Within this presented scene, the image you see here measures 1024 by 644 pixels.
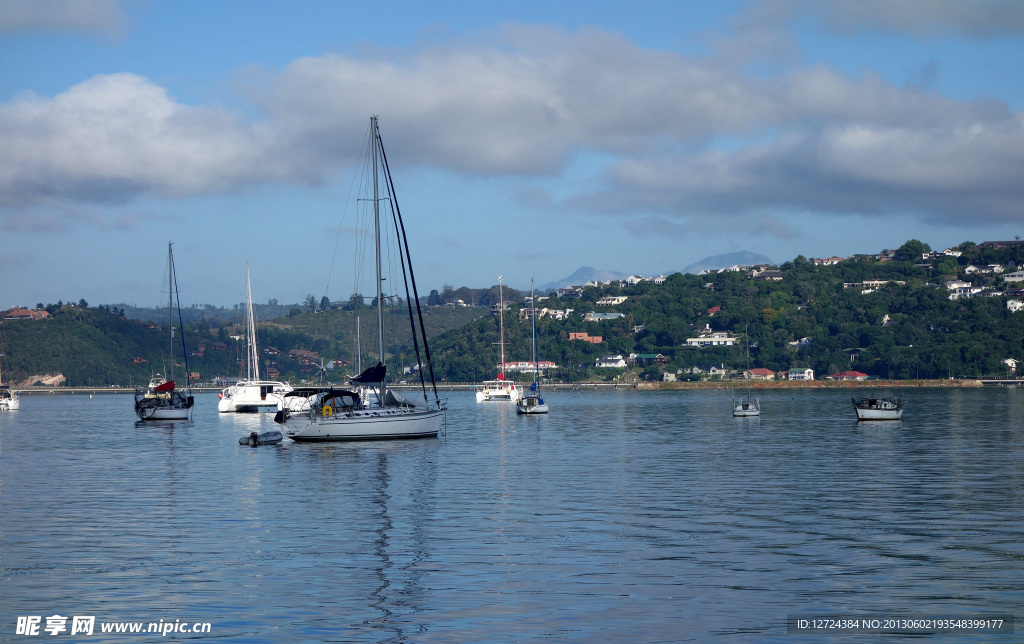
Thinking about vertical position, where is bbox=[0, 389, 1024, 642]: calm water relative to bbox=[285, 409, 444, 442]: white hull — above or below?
below

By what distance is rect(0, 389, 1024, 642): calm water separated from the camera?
18844 mm

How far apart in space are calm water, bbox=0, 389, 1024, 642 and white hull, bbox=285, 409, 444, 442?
5.80 m

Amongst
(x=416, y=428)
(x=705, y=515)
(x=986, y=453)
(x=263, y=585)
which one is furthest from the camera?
(x=416, y=428)

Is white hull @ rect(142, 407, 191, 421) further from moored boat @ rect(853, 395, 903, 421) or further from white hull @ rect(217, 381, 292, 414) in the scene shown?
moored boat @ rect(853, 395, 903, 421)

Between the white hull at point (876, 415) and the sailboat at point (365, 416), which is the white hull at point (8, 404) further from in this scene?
the white hull at point (876, 415)

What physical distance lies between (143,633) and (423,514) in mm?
15506

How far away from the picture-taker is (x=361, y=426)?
6316 centimetres

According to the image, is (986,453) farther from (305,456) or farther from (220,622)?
(220,622)

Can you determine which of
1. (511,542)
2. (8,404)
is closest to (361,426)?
(511,542)

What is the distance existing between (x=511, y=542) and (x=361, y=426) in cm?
3739

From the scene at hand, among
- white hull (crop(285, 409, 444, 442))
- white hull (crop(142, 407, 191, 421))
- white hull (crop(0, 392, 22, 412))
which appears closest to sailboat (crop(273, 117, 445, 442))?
white hull (crop(285, 409, 444, 442))

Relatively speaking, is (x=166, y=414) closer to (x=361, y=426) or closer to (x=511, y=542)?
(x=361, y=426)

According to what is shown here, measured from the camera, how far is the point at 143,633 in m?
17.7

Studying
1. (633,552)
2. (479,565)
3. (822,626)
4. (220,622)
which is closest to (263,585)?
(220,622)
